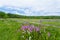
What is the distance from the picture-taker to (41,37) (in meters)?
6.38

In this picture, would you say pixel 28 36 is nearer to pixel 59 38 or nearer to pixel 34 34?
pixel 34 34

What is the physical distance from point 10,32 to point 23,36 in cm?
156

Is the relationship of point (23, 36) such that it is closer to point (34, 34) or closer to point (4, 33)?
point (34, 34)

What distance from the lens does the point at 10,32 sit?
7.80 m

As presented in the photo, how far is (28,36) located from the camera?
635cm

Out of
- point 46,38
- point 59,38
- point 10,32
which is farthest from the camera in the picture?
point 10,32

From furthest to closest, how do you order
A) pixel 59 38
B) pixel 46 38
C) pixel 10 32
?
pixel 10 32
pixel 59 38
pixel 46 38

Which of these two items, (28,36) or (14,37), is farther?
(14,37)

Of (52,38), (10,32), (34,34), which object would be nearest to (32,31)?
(34,34)

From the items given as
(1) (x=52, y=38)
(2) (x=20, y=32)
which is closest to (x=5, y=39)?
(2) (x=20, y=32)

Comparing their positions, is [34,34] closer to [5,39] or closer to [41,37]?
[41,37]

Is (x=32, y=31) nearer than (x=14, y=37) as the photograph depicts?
Yes

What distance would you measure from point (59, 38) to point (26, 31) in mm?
1264

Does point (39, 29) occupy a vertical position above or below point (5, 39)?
above
